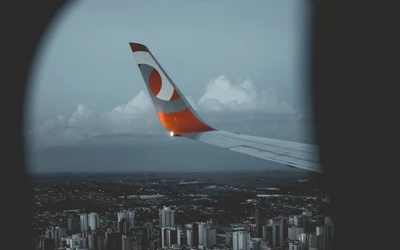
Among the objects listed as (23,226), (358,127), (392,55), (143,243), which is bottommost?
(143,243)

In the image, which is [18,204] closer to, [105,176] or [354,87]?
[354,87]

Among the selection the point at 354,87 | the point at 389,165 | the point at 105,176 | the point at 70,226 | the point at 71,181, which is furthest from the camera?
the point at 105,176

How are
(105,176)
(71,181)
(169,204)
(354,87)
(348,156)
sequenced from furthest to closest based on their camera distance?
(105,176)
(71,181)
(169,204)
(354,87)
(348,156)

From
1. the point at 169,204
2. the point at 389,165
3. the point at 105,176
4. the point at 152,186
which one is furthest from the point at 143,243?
the point at 105,176

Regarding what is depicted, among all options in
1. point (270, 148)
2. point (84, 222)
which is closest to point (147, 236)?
point (84, 222)

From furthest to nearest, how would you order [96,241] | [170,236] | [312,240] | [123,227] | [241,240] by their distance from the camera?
[123,227]
[170,236]
[96,241]
[241,240]
[312,240]

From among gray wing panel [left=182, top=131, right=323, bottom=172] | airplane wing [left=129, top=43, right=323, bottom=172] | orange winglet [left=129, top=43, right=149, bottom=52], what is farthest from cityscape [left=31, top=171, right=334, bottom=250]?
orange winglet [left=129, top=43, right=149, bottom=52]

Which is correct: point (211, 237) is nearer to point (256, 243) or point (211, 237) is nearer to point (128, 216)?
point (256, 243)

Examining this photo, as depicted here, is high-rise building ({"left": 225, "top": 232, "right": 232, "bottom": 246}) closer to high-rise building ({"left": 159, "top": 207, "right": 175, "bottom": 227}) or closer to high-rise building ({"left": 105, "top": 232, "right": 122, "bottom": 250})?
high-rise building ({"left": 159, "top": 207, "right": 175, "bottom": 227})
